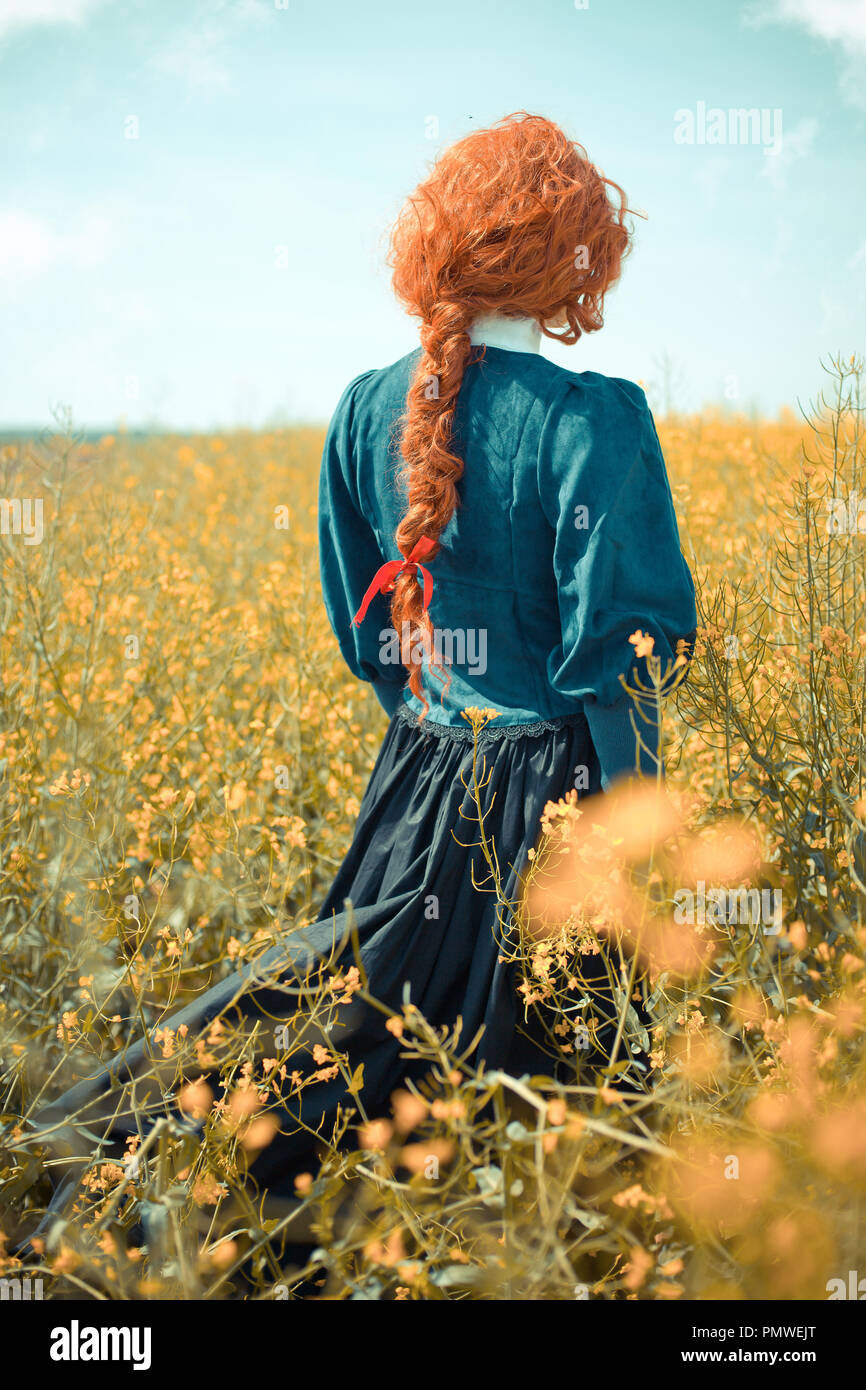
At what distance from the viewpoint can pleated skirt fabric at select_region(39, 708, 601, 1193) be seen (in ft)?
4.42

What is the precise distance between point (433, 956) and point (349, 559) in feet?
2.22

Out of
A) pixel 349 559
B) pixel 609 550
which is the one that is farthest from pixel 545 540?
pixel 349 559

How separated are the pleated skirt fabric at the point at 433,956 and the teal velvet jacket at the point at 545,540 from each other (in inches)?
2.9

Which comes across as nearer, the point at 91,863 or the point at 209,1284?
the point at 209,1284

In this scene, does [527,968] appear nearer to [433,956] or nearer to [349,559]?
[433,956]

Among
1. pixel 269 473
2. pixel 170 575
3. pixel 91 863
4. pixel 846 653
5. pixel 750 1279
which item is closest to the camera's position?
pixel 750 1279

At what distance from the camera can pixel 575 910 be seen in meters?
1.12

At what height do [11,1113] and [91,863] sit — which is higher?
[91,863]

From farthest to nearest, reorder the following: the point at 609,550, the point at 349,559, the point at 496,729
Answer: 1. the point at 349,559
2. the point at 496,729
3. the point at 609,550

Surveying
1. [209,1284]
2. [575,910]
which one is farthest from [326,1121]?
[575,910]

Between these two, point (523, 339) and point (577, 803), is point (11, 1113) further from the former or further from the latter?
point (523, 339)

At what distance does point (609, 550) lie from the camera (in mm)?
1210

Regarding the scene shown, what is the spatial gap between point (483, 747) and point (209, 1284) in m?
0.79
